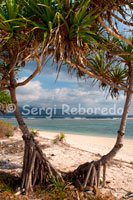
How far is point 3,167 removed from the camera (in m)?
5.50

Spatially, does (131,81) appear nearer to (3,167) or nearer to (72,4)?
(72,4)

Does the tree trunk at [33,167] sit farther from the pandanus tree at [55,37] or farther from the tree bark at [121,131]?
the tree bark at [121,131]

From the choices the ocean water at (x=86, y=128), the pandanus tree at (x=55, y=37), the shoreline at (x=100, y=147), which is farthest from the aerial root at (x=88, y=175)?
the ocean water at (x=86, y=128)

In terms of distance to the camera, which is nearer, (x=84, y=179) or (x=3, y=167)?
(x=84, y=179)

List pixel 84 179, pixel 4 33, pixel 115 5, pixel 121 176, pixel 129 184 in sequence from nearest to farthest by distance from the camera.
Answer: pixel 4 33
pixel 115 5
pixel 84 179
pixel 129 184
pixel 121 176

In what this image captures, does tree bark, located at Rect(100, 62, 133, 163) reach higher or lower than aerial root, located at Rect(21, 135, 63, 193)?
higher

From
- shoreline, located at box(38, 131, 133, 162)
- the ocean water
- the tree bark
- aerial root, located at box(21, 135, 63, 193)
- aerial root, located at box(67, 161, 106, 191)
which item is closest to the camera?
aerial root, located at box(21, 135, 63, 193)

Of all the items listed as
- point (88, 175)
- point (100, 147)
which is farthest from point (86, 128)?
point (88, 175)

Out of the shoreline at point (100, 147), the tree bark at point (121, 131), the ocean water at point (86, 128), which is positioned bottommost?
the ocean water at point (86, 128)

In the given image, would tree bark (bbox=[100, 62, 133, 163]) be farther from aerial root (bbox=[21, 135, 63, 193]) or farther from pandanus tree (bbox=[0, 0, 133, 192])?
aerial root (bbox=[21, 135, 63, 193])

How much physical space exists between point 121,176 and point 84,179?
187cm

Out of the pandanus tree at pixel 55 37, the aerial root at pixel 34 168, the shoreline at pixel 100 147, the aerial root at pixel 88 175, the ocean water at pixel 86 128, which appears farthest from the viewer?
the ocean water at pixel 86 128

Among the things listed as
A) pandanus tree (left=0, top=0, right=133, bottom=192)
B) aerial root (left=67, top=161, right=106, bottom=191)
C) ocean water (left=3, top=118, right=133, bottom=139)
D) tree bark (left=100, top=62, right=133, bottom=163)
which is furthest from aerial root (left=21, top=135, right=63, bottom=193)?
ocean water (left=3, top=118, right=133, bottom=139)

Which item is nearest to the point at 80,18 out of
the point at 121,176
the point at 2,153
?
the point at 121,176
